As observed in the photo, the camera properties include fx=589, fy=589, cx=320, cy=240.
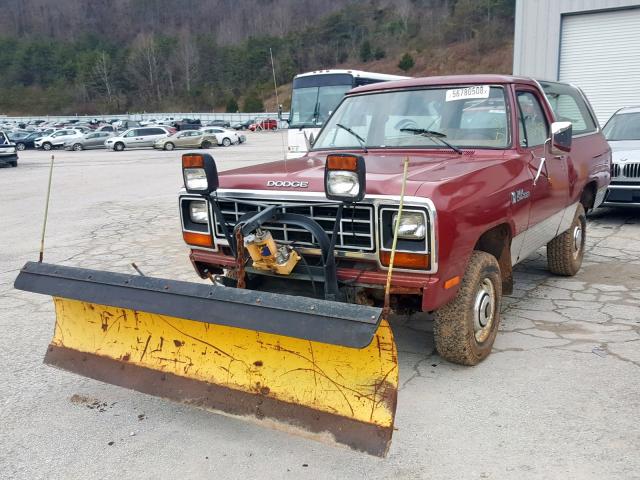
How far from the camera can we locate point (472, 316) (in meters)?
3.82

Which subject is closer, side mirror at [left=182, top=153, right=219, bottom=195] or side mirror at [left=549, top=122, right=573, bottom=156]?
side mirror at [left=182, top=153, right=219, bottom=195]

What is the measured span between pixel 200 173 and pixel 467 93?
2.14 metres

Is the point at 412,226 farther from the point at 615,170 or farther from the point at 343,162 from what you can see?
the point at 615,170

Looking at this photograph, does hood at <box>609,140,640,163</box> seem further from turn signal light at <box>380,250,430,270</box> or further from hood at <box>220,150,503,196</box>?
turn signal light at <box>380,250,430,270</box>

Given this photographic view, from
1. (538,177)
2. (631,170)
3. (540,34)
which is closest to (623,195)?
(631,170)

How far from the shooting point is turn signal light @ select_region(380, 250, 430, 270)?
10.9 ft

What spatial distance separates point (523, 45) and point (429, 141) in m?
15.1

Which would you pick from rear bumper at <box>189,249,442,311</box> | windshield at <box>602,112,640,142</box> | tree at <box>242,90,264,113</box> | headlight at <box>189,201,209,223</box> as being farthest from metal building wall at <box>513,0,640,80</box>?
tree at <box>242,90,264,113</box>

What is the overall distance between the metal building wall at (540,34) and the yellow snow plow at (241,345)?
52.3 ft

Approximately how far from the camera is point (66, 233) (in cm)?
951

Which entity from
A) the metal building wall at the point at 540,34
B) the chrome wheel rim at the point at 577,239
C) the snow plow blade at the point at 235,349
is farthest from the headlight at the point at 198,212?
the metal building wall at the point at 540,34

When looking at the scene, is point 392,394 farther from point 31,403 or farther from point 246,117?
point 246,117

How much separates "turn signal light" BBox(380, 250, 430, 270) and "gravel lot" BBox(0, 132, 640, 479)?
880mm

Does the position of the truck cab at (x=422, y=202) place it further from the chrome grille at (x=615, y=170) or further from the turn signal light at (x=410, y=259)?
the chrome grille at (x=615, y=170)
